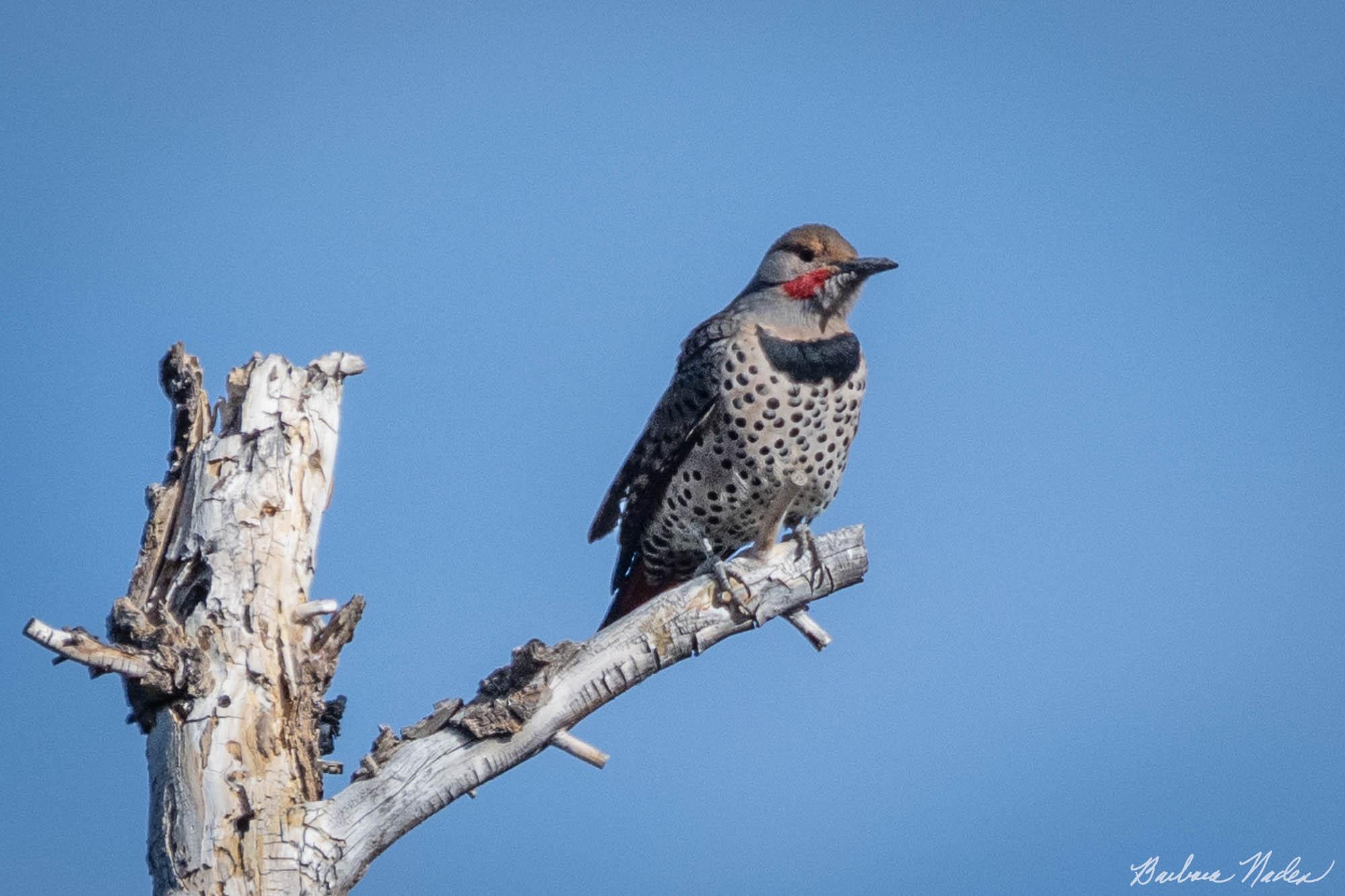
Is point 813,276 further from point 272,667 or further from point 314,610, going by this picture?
point 272,667

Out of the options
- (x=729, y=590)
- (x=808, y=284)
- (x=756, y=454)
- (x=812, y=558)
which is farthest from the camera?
(x=808, y=284)

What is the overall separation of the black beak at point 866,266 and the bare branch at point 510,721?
225 cm

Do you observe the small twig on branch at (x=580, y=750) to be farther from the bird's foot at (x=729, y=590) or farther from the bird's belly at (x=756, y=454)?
the bird's belly at (x=756, y=454)

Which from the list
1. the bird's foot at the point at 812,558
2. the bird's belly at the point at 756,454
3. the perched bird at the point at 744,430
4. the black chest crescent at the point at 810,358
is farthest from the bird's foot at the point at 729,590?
the black chest crescent at the point at 810,358

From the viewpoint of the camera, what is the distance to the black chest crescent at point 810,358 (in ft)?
22.7

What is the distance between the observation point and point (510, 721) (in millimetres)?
4871

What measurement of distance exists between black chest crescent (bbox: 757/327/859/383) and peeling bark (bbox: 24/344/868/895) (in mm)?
1697

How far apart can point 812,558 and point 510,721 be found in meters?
1.49

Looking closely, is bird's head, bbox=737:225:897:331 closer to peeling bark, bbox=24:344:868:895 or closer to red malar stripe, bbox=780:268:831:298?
red malar stripe, bbox=780:268:831:298

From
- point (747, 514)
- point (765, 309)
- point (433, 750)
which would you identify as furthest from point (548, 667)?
point (765, 309)

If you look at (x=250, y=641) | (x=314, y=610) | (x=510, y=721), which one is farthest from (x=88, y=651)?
(x=510, y=721)

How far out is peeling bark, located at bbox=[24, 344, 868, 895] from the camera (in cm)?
461

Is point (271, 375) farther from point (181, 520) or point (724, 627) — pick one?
point (724, 627)

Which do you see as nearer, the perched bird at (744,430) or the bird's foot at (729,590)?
the bird's foot at (729,590)
